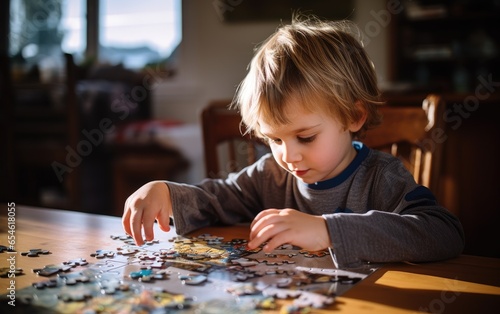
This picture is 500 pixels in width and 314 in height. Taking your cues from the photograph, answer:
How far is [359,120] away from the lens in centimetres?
123

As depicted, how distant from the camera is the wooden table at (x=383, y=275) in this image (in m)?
0.72

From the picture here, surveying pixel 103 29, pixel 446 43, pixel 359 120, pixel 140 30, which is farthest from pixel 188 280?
pixel 103 29

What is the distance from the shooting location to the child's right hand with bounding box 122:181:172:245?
1.04 metres

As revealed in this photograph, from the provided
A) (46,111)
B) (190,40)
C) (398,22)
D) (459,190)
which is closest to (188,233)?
(459,190)

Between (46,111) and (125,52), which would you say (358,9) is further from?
(46,111)

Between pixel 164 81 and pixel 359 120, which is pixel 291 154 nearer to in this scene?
pixel 359 120

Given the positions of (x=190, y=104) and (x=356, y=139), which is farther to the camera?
(x=190, y=104)

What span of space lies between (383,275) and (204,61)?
4598 mm

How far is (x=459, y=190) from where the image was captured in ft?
9.89

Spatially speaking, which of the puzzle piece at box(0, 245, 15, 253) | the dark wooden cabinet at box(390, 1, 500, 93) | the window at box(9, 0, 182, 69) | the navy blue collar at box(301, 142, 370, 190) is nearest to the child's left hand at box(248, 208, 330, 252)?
the navy blue collar at box(301, 142, 370, 190)

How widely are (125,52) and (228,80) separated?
3.57 feet

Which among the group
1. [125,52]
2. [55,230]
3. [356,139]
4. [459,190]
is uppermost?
[125,52]

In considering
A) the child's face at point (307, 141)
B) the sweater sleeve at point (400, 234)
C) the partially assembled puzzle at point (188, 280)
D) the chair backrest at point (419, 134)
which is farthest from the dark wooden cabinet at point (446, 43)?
the partially assembled puzzle at point (188, 280)

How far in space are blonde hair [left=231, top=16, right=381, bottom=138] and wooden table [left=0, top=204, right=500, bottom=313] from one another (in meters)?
0.29
